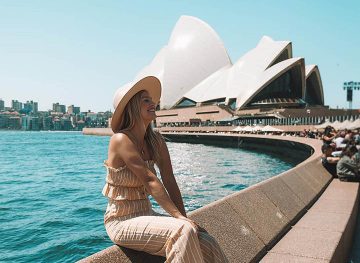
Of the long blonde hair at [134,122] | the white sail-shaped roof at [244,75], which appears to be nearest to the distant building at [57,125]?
the white sail-shaped roof at [244,75]

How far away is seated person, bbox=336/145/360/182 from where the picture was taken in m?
7.20

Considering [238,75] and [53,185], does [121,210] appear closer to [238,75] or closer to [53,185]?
[53,185]

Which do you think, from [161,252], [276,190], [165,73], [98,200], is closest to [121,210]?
[161,252]

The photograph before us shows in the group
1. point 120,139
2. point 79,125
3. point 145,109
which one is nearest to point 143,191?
point 120,139

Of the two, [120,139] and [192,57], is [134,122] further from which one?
[192,57]

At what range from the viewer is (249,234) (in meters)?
3.47

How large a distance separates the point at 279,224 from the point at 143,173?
2313mm

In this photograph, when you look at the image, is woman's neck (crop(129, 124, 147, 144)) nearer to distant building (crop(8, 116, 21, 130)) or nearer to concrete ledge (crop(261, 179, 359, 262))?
concrete ledge (crop(261, 179, 359, 262))

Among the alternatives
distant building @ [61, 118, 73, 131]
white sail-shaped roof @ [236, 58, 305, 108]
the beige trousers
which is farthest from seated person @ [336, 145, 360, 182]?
distant building @ [61, 118, 73, 131]

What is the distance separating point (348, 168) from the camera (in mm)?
7359

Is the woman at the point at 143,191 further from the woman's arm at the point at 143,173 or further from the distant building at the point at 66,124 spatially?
the distant building at the point at 66,124

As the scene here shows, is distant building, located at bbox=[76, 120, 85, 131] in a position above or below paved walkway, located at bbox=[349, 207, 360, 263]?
above

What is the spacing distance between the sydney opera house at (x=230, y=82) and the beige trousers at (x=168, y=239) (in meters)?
49.3

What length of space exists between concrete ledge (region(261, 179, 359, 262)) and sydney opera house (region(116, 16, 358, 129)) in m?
46.2
